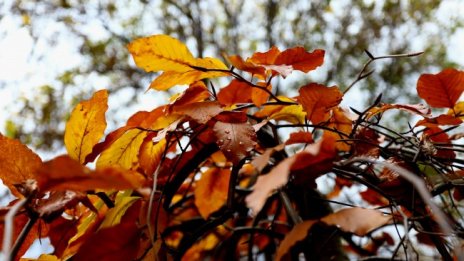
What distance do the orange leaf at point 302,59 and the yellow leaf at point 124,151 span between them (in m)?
0.16

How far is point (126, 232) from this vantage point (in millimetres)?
310

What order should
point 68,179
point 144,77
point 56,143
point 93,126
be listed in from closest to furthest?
1. point 68,179
2. point 93,126
3. point 56,143
4. point 144,77

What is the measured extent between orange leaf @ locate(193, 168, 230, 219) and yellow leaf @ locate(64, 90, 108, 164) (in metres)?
0.20

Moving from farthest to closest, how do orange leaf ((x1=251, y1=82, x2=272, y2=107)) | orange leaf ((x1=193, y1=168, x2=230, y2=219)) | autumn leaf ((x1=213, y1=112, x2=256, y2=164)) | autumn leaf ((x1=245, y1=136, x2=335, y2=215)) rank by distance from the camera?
orange leaf ((x1=193, y1=168, x2=230, y2=219))
orange leaf ((x1=251, y1=82, x2=272, y2=107))
autumn leaf ((x1=213, y1=112, x2=256, y2=164))
autumn leaf ((x1=245, y1=136, x2=335, y2=215))

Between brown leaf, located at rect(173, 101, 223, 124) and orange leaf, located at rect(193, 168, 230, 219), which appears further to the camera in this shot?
orange leaf, located at rect(193, 168, 230, 219)

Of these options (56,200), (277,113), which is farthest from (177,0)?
(56,200)

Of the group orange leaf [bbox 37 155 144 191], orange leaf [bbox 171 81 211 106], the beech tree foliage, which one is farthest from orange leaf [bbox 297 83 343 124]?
orange leaf [bbox 37 155 144 191]

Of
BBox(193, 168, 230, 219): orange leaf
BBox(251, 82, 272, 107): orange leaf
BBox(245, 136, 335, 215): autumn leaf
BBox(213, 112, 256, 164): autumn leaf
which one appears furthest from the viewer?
BBox(193, 168, 230, 219): orange leaf

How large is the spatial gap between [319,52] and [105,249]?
265 mm

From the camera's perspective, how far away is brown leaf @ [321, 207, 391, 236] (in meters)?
0.25

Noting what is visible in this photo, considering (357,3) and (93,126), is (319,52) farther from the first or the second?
(357,3)

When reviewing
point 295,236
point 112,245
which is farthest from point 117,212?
point 295,236

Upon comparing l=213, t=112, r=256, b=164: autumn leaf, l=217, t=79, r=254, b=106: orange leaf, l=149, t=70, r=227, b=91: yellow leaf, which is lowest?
l=213, t=112, r=256, b=164: autumn leaf

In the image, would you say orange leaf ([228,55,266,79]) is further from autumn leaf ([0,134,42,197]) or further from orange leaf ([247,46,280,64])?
autumn leaf ([0,134,42,197])
